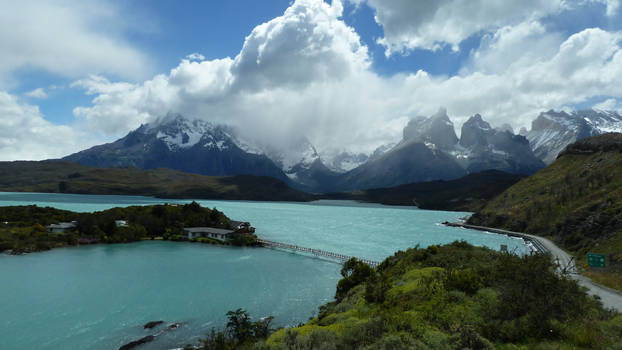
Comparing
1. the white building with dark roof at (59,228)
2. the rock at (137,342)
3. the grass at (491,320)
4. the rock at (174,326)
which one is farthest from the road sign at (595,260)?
the white building with dark roof at (59,228)

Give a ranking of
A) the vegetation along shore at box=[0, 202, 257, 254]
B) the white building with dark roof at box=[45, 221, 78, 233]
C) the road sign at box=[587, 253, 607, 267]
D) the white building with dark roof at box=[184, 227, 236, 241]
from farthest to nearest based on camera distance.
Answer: the white building with dark roof at box=[184, 227, 236, 241], the white building with dark roof at box=[45, 221, 78, 233], the vegetation along shore at box=[0, 202, 257, 254], the road sign at box=[587, 253, 607, 267]

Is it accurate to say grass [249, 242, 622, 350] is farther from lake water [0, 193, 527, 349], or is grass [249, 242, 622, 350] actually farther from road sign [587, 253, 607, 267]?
road sign [587, 253, 607, 267]

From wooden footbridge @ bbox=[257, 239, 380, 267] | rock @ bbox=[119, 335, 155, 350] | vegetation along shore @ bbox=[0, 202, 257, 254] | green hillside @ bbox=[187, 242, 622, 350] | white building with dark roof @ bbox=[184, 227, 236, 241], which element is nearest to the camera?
green hillside @ bbox=[187, 242, 622, 350]

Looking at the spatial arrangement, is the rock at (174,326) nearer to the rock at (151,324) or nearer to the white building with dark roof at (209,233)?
the rock at (151,324)

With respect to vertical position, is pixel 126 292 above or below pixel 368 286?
below

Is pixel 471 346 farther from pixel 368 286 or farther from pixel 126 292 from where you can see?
pixel 126 292

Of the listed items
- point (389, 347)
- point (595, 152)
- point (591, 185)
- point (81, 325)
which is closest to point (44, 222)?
point (81, 325)

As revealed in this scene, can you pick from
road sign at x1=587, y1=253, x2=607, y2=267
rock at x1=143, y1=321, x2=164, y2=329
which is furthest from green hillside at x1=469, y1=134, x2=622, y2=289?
rock at x1=143, y1=321, x2=164, y2=329

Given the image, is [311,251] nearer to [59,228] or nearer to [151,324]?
[151,324]

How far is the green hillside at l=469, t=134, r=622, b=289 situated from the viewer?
186 ft

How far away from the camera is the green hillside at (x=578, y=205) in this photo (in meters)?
56.6

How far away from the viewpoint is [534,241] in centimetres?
8438

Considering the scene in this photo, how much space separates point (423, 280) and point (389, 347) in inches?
468

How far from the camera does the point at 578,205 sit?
8050cm
